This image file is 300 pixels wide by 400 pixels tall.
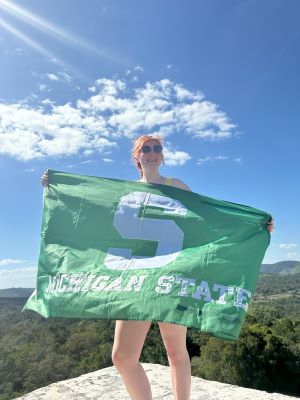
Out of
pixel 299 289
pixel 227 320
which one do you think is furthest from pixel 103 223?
pixel 299 289

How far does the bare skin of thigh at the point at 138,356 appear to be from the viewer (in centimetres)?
322

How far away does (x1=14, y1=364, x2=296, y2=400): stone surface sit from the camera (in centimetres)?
498

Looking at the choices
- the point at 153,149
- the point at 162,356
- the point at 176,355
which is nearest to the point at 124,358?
the point at 176,355

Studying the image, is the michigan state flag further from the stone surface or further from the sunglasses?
the stone surface

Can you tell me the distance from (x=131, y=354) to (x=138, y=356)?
3.0 inches

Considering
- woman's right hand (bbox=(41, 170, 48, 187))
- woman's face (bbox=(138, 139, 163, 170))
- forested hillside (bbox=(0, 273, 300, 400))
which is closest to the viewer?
woman's face (bbox=(138, 139, 163, 170))

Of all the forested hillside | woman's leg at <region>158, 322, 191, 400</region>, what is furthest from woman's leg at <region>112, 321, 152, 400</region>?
the forested hillside

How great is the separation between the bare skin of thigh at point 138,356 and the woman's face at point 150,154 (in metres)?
1.54

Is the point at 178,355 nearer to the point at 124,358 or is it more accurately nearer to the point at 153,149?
the point at 124,358

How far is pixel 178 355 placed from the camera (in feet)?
11.2

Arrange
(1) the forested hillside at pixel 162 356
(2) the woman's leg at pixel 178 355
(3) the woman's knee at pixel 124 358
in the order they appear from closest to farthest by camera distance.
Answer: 1. (3) the woman's knee at pixel 124 358
2. (2) the woman's leg at pixel 178 355
3. (1) the forested hillside at pixel 162 356

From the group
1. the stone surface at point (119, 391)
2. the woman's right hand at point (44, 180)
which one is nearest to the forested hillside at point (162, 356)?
the stone surface at point (119, 391)

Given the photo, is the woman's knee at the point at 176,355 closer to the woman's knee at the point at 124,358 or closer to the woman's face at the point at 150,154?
the woman's knee at the point at 124,358

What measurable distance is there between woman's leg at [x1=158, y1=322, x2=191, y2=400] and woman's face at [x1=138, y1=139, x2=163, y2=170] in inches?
60.6
